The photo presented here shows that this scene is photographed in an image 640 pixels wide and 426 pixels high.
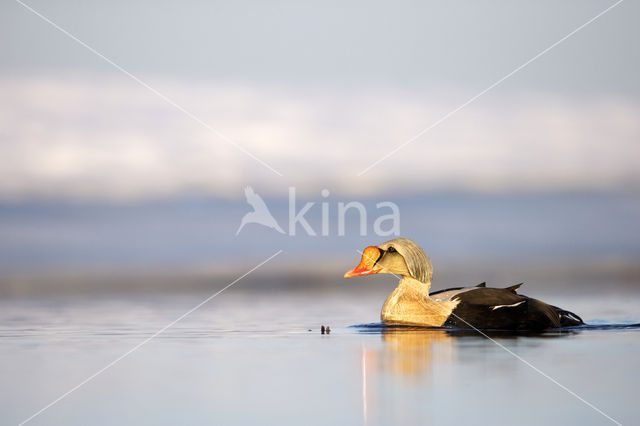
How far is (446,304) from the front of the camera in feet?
49.3

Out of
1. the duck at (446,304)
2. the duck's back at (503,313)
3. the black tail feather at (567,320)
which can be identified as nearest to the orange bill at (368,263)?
the duck at (446,304)

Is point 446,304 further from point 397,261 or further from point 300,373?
point 300,373

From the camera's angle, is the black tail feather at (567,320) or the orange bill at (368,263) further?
the orange bill at (368,263)

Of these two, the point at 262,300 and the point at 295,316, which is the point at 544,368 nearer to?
the point at 295,316

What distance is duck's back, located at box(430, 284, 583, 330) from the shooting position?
14086 millimetres

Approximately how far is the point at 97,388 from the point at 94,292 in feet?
43.6

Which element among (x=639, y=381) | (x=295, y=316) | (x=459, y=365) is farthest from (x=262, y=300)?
(x=639, y=381)

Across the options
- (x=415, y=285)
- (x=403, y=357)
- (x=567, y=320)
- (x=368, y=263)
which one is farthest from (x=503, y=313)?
(x=403, y=357)

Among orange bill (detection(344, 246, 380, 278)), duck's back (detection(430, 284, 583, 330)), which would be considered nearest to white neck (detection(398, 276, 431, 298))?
orange bill (detection(344, 246, 380, 278))

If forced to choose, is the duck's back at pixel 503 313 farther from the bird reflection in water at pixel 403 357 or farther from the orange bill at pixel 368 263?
the orange bill at pixel 368 263

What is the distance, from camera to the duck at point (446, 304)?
14.2 meters

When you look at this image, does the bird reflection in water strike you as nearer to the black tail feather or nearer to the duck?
the duck

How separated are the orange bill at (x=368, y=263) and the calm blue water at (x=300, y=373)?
3.23 feet

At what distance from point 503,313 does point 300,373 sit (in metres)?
5.26
